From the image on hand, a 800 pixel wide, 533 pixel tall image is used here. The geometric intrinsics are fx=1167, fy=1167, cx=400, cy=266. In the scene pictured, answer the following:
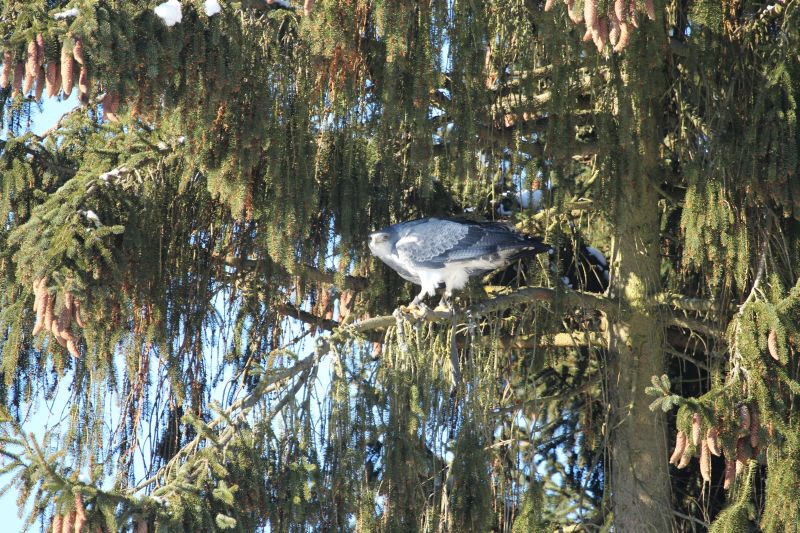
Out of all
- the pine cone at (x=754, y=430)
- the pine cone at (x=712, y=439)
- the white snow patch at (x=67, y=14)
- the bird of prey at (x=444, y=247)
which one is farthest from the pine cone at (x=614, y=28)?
the white snow patch at (x=67, y=14)

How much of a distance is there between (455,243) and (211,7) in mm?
1848

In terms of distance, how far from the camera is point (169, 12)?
17.4ft

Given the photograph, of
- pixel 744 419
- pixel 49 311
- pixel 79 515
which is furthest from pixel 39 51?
pixel 744 419

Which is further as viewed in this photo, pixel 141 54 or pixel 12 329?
pixel 12 329

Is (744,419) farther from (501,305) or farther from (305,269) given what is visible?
(305,269)

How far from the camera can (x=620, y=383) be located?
6.82 metres

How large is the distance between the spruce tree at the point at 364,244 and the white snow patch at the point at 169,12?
0.01 metres

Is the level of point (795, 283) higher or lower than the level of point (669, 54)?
lower

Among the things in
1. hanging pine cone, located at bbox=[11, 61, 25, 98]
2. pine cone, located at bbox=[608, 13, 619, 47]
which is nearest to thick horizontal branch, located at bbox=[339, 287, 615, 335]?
pine cone, located at bbox=[608, 13, 619, 47]

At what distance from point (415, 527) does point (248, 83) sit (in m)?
2.29

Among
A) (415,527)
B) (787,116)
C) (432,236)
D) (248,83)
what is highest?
(248,83)

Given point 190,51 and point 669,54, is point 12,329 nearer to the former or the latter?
point 190,51

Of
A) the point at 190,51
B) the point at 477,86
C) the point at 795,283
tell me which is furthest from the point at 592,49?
Result: the point at 190,51

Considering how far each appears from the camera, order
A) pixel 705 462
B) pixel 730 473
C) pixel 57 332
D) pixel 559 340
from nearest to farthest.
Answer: pixel 57 332, pixel 705 462, pixel 730 473, pixel 559 340
